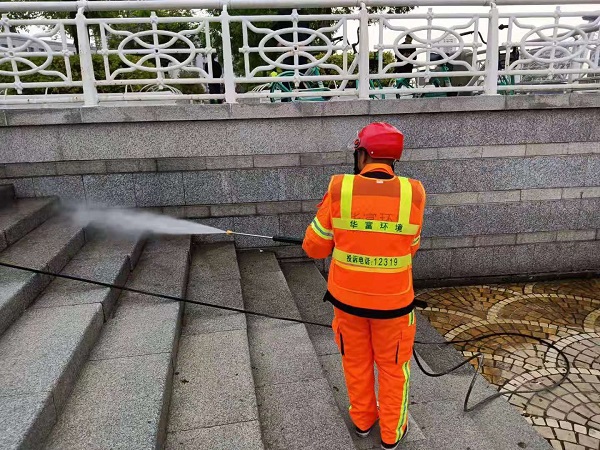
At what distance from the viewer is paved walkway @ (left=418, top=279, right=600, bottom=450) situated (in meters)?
3.86

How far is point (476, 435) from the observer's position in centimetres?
337

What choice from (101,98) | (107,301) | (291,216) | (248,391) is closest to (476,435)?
(248,391)

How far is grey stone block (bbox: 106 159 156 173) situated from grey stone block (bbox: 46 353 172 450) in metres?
3.17

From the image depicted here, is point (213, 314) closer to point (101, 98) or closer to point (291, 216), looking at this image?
point (291, 216)

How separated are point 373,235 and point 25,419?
2.21m

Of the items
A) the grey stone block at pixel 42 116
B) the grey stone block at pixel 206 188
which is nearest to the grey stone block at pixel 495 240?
the grey stone block at pixel 206 188

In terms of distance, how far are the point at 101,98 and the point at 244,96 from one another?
1.82 metres

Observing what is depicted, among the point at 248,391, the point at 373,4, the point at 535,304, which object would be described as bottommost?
the point at 535,304

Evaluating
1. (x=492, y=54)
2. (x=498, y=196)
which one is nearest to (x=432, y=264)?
(x=498, y=196)

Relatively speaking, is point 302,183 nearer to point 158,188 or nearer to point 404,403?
point 158,188

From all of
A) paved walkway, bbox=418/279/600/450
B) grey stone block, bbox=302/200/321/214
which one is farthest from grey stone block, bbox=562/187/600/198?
grey stone block, bbox=302/200/321/214

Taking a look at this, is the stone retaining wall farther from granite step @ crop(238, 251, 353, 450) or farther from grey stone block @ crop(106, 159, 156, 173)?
granite step @ crop(238, 251, 353, 450)

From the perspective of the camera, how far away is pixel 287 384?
349 centimetres

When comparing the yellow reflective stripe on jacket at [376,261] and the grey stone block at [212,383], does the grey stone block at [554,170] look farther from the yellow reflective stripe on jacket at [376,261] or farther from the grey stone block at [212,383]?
the grey stone block at [212,383]
